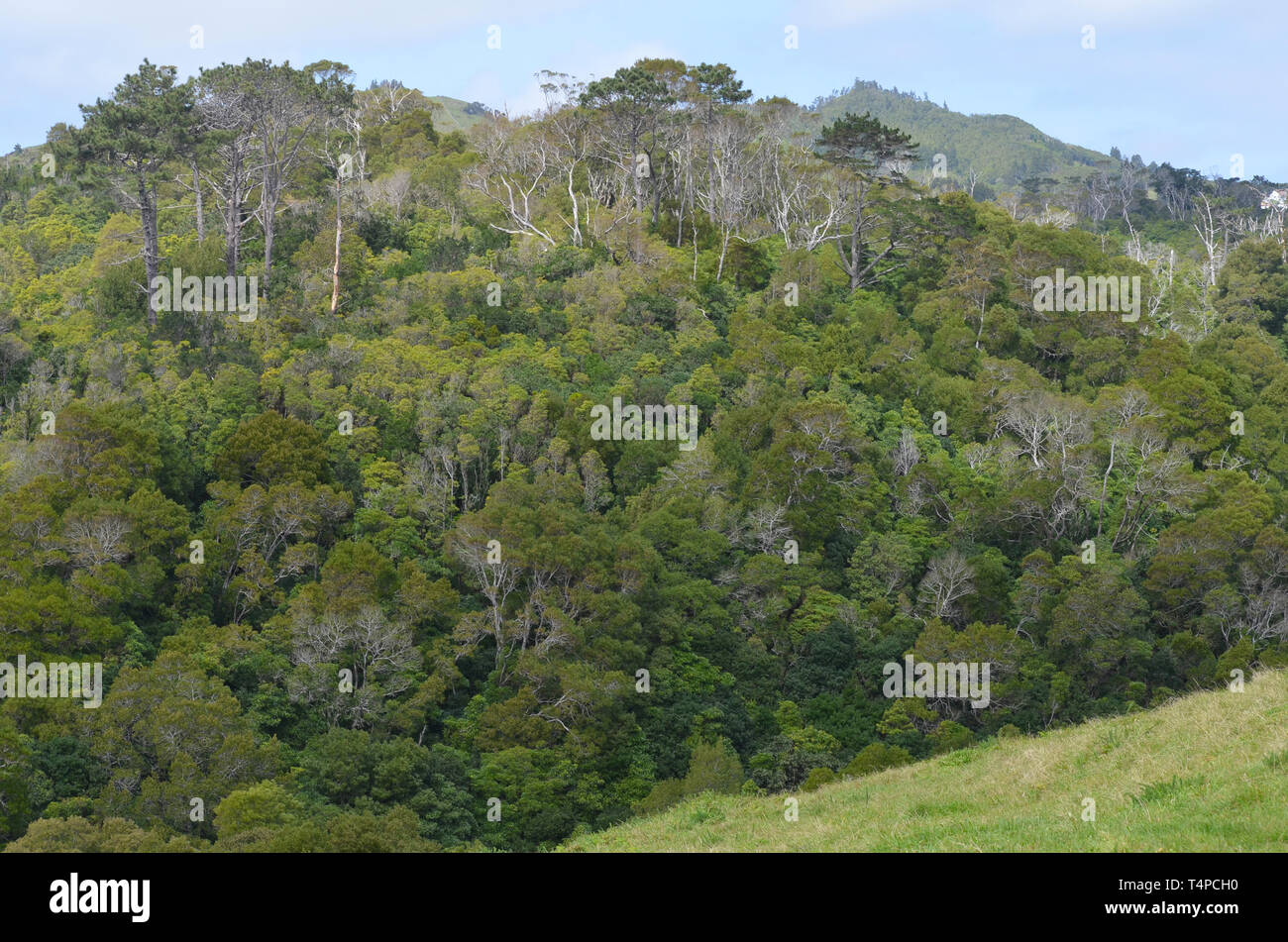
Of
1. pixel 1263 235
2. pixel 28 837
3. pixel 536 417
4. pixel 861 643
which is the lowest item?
pixel 28 837

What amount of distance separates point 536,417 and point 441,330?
687 cm

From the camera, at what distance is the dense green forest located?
33.8 metres

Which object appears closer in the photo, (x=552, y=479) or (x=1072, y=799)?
(x=1072, y=799)

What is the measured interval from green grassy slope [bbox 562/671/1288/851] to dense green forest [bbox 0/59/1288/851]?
10.4 m

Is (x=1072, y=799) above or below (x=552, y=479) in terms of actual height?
below

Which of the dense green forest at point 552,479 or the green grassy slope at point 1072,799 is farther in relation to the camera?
the dense green forest at point 552,479

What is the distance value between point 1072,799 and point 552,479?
30.0 meters

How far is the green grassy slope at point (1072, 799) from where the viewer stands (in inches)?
466

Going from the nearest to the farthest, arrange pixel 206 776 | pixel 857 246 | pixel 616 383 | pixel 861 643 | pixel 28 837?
pixel 28 837, pixel 206 776, pixel 861 643, pixel 616 383, pixel 857 246

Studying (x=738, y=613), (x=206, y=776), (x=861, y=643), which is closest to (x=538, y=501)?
(x=738, y=613)

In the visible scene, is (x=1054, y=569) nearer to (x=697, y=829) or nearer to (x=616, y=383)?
(x=616, y=383)

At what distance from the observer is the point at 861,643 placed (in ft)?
137

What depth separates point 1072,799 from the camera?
46.6 feet

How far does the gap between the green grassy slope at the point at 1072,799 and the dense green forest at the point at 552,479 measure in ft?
34.1
